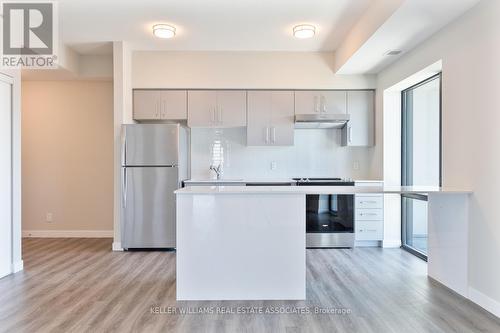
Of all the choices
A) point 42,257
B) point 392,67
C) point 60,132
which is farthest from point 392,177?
point 60,132

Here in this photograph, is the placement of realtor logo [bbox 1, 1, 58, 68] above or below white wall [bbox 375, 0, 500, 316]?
above

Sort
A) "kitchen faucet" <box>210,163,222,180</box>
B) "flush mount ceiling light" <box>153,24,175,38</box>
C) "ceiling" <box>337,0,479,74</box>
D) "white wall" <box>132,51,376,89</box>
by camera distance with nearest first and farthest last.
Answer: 1. "ceiling" <box>337,0,479,74</box>
2. "flush mount ceiling light" <box>153,24,175,38</box>
3. "white wall" <box>132,51,376,89</box>
4. "kitchen faucet" <box>210,163,222,180</box>

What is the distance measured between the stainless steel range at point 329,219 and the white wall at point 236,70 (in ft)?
4.87

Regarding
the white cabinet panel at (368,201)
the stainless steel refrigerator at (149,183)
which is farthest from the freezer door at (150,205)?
the white cabinet panel at (368,201)

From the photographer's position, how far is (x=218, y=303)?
2607 millimetres

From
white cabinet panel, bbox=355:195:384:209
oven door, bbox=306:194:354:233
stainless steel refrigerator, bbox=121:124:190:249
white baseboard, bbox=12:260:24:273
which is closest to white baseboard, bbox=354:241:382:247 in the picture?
oven door, bbox=306:194:354:233

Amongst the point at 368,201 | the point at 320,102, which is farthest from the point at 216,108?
the point at 368,201

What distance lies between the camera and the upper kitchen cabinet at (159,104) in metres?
4.62

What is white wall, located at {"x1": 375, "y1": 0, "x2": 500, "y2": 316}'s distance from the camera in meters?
2.44

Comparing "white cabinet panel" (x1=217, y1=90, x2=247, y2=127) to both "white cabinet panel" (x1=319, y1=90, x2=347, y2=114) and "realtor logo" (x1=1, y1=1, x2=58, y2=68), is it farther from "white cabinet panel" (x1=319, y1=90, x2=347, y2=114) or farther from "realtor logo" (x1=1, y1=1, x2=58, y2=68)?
"realtor logo" (x1=1, y1=1, x2=58, y2=68)

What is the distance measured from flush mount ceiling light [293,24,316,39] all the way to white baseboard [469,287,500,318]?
3029mm

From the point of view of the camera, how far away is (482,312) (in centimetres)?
245

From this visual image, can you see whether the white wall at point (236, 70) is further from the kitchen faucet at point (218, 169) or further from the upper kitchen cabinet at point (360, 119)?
the kitchen faucet at point (218, 169)

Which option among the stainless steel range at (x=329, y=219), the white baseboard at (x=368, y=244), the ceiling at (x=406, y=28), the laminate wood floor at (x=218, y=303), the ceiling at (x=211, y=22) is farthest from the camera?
the white baseboard at (x=368, y=244)
